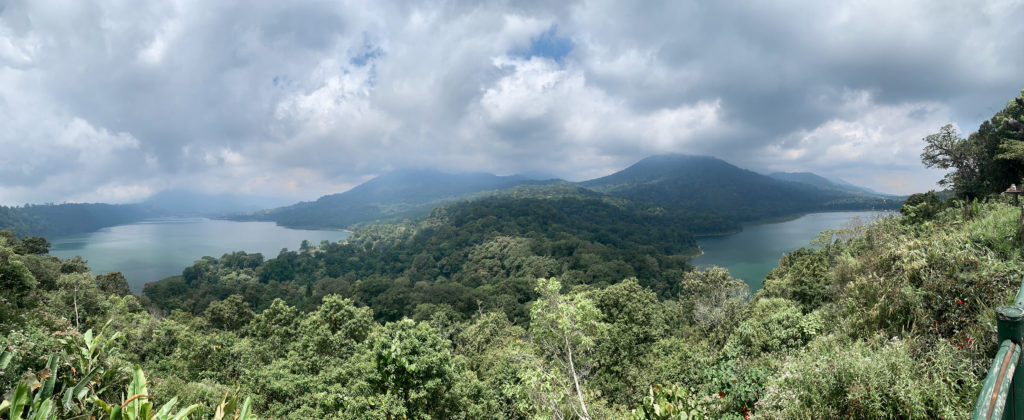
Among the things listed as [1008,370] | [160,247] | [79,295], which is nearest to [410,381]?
[1008,370]

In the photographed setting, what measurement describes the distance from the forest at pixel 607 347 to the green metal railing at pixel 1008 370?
310 cm

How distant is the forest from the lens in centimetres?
396

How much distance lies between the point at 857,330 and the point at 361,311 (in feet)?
52.5

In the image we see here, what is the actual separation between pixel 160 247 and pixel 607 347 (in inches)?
5996

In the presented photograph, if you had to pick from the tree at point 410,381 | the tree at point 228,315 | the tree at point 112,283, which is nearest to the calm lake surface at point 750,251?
the tree at point 410,381

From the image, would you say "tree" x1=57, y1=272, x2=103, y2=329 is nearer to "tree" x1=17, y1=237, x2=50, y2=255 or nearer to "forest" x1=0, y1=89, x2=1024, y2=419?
"forest" x1=0, y1=89, x2=1024, y2=419

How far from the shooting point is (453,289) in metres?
57.1

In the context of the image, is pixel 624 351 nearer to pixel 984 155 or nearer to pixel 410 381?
pixel 410 381

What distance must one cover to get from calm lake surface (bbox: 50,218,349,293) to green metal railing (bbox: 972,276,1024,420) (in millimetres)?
93481

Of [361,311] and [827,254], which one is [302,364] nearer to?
[361,311]

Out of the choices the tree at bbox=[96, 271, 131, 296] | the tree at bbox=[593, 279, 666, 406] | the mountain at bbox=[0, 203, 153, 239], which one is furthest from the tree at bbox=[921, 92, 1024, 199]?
the mountain at bbox=[0, 203, 153, 239]

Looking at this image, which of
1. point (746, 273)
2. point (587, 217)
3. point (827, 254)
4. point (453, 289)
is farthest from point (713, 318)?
point (587, 217)

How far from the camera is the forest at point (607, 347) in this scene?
13.0 ft

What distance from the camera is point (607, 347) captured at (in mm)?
14180
